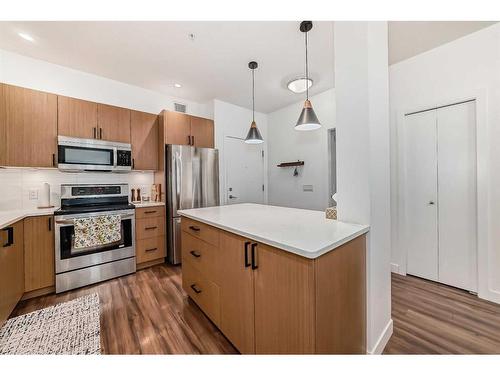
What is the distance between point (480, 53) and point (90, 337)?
4.27 m

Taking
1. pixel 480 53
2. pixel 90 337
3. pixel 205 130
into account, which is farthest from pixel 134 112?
pixel 480 53

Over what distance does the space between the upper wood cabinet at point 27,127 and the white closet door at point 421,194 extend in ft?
13.9

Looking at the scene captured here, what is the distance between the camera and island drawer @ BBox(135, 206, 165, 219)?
277 centimetres

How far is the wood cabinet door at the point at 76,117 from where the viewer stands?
2.45m

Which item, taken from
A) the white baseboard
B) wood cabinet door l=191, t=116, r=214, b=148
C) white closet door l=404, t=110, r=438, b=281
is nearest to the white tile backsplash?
wood cabinet door l=191, t=116, r=214, b=148

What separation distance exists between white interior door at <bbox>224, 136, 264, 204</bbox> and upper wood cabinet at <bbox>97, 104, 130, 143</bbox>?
163 centimetres

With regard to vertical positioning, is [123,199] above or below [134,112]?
below

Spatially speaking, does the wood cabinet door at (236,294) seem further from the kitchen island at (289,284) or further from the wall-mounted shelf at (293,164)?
the wall-mounted shelf at (293,164)

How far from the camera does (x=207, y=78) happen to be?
9.85ft

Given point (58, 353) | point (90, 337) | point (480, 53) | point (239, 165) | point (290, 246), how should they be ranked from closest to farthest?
point (290, 246) < point (58, 353) < point (90, 337) < point (480, 53) < point (239, 165)

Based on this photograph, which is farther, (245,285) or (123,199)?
(123,199)

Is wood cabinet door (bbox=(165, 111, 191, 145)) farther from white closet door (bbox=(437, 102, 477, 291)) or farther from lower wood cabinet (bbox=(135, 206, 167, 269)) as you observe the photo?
white closet door (bbox=(437, 102, 477, 291))

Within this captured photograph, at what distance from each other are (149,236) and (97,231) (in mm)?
621
